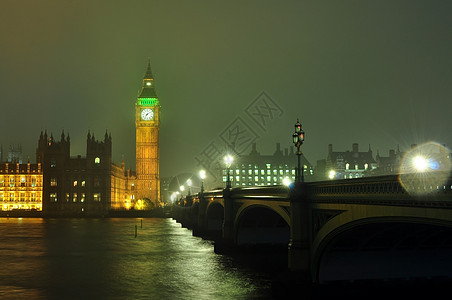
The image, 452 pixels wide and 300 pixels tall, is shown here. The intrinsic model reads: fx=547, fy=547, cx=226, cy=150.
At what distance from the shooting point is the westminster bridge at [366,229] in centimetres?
1946

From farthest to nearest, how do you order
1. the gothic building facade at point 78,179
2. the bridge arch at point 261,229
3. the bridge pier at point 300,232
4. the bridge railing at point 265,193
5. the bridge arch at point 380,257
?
the gothic building facade at point 78,179 → the bridge arch at point 261,229 → the bridge railing at point 265,193 → the bridge pier at point 300,232 → the bridge arch at point 380,257

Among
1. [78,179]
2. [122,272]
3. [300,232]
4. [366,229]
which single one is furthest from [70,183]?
[366,229]

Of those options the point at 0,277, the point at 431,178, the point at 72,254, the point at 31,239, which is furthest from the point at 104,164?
the point at 431,178

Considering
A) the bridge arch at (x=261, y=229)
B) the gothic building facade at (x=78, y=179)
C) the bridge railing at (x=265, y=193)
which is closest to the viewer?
the bridge railing at (x=265, y=193)

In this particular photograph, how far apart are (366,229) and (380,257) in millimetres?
3507

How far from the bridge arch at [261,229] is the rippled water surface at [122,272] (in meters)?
3.05

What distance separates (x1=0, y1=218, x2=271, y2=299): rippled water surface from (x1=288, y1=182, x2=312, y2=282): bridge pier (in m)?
4.48

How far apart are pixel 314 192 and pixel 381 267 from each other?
5.20 meters

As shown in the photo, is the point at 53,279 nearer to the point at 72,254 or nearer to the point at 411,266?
the point at 72,254

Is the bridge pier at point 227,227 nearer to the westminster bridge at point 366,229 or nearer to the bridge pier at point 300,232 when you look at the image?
the westminster bridge at point 366,229

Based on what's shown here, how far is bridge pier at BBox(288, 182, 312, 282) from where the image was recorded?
30.1 metres

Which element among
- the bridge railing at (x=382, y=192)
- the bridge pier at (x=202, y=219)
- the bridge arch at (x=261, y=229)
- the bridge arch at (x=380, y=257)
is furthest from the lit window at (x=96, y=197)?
the bridge arch at (x=380, y=257)

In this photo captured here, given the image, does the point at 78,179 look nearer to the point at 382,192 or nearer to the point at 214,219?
the point at 214,219

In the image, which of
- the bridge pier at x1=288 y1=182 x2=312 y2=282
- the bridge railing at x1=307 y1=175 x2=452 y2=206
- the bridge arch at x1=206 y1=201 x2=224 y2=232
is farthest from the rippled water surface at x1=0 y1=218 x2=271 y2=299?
the bridge railing at x1=307 y1=175 x2=452 y2=206
